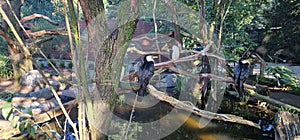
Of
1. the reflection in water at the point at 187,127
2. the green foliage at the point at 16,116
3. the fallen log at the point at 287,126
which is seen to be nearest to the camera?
the green foliage at the point at 16,116

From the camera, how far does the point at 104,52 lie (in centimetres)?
127

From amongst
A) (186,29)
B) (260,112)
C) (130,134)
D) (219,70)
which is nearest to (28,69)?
(130,134)

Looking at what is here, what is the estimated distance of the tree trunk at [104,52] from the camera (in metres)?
1.25

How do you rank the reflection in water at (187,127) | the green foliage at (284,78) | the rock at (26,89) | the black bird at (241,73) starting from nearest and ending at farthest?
1. the black bird at (241,73)
2. the reflection in water at (187,127)
3. the green foliage at (284,78)
4. the rock at (26,89)

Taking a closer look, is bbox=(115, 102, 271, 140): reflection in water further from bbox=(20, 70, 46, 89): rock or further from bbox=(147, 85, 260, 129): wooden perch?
bbox=(20, 70, 46, 89): rock

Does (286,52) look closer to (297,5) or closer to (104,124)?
(297,5)

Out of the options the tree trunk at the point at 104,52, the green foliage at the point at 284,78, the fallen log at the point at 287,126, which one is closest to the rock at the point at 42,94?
the tree trunk at the point at 104,52

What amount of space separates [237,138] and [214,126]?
0.42 m

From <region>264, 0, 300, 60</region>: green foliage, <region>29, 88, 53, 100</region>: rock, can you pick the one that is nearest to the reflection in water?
<region>29, 88, 53, 100</region>: rock

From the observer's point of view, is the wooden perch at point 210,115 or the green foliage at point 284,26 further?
the green foliage at point 284,26

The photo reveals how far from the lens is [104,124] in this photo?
133 cm

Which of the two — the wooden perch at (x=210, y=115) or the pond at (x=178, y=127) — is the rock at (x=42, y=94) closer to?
the pond at (x=178, y=127)

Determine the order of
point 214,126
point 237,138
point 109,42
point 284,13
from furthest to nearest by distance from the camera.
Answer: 1. point 284,13
2. point 214,126
3. point 237,138
4. point 109,42

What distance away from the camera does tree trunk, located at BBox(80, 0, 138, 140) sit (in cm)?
125
